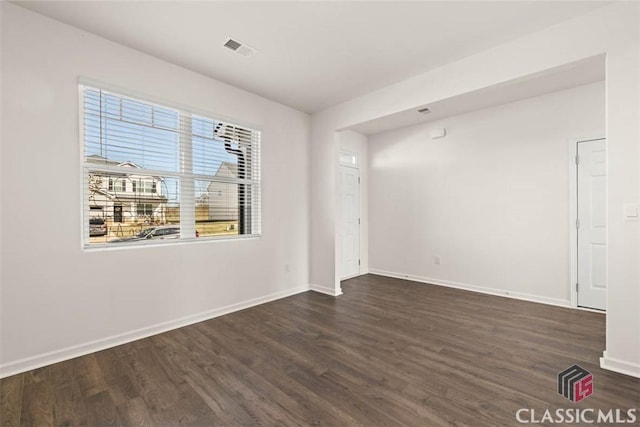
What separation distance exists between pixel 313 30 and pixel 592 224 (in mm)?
3970

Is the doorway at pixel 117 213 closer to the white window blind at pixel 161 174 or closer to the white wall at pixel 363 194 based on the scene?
the white window blind at pixel 161 174

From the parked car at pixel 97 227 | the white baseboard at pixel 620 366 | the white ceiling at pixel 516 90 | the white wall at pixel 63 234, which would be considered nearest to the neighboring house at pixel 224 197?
the white wall at pixel 63 234

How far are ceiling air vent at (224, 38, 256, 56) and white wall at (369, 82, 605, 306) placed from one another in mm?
3308

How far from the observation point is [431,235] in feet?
16.5

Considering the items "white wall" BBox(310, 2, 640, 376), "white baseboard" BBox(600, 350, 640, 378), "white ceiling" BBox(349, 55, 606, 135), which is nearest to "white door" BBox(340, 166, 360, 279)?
"white ceiling" BBox(349, 55, 606, 135)

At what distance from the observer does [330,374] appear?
7.39 ft

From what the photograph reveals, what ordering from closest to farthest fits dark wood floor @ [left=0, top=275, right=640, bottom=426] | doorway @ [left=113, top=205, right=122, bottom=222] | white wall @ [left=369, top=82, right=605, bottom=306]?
1. dark wood floor @ [left=0, top=275, right=640, bottom=426]
2. doorway @ [left=113, top=205, right=122, bottom=222]
3. white wall @ [left=369, top=82, right=605, bottom=306]

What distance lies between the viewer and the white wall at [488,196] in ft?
12.5

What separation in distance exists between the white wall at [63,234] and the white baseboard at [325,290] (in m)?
1.63

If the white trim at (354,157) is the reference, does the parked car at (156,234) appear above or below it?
below

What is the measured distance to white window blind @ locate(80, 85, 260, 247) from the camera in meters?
2.74

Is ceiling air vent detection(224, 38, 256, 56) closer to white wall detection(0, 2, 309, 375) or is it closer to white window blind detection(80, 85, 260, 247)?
white wall detection(0, 2, 309, 375)

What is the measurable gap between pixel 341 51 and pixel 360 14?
0.55 metres

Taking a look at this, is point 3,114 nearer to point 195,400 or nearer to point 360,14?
point 195,400
